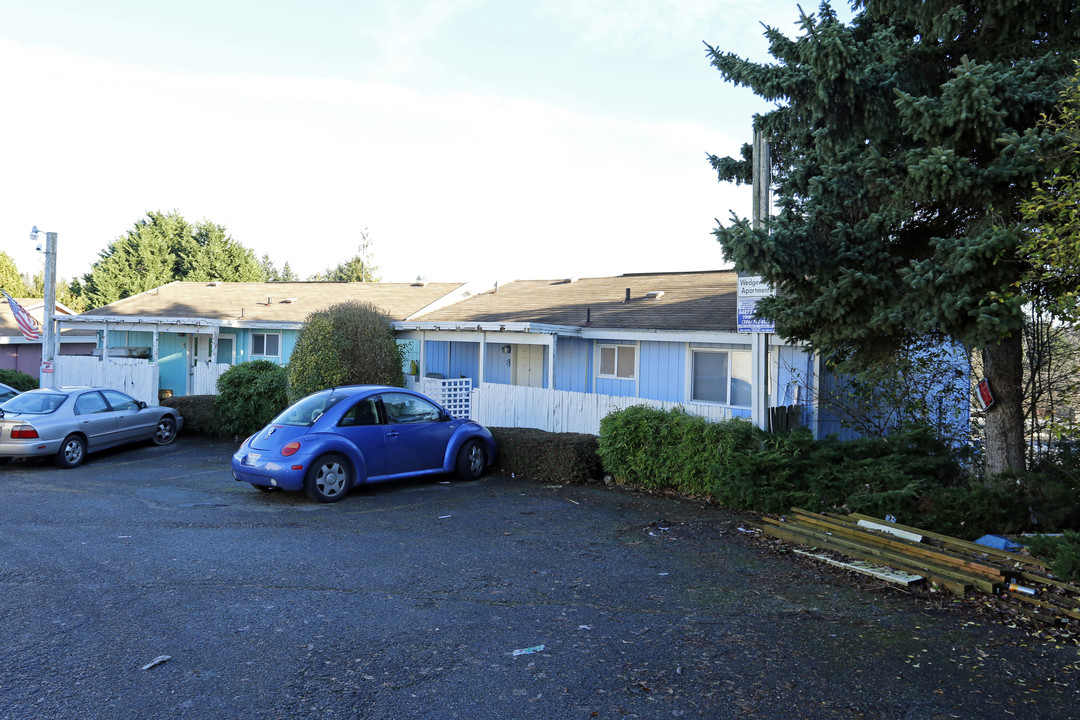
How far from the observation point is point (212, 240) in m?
47.8

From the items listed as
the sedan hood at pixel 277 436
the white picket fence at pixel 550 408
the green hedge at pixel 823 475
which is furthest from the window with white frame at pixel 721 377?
the sedan hood at pixel 277 436

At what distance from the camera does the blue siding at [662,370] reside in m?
16.0

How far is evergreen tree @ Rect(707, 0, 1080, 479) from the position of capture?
7.11 meters

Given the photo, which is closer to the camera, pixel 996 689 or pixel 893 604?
pixel 996 689

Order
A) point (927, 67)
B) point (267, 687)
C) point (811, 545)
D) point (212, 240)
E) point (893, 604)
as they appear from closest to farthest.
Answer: point (267, 687) → point (893, 604) → point (811, 545) → point (927, 67) → point (212, 240)

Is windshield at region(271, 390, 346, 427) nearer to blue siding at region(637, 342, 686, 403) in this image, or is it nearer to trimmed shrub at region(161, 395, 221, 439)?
trimmed shrub at region(161, 395, 221, 439)

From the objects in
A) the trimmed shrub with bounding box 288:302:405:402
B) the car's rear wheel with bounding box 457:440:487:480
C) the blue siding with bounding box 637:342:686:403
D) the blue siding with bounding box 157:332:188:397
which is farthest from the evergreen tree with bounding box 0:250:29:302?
the car's rear wheel with bounding box 457:440:487:480

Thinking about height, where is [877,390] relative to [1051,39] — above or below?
below

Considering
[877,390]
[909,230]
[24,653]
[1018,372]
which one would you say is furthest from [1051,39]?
[24,653]

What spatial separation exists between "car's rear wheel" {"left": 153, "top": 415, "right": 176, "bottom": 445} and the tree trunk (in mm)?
14833

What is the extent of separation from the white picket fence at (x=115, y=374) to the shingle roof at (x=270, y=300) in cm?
320

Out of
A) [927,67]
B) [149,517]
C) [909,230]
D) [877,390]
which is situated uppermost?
[927,67]

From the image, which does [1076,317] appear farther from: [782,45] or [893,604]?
[782,45]

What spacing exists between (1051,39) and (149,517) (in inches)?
449
